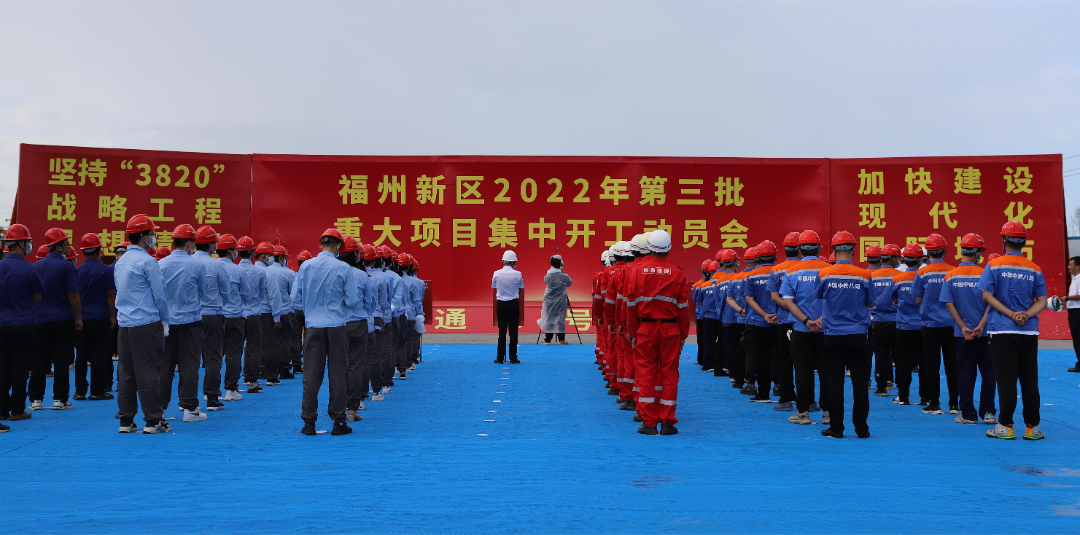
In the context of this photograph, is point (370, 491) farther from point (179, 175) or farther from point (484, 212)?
point (179, 175)

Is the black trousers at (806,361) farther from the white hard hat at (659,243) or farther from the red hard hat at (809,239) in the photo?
the white hard hat at (659,243)

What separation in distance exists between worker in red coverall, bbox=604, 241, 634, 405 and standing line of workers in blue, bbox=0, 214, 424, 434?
278cm

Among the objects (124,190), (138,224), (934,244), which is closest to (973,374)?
(934,244)

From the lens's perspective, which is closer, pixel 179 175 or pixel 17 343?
pixel 17 343

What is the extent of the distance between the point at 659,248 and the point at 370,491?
12.7 feet

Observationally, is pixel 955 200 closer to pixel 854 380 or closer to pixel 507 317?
pixel 507 317

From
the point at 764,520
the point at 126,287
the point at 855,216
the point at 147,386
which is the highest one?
the point at 855,216

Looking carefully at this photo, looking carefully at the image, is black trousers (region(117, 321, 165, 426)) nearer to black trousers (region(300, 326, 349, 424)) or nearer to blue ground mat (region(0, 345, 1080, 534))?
blue ground mat (region(0, 345, 1080, 534))

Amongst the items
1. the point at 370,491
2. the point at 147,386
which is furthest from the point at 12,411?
the point at 370,491

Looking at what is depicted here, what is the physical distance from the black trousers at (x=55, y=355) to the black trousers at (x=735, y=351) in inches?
344

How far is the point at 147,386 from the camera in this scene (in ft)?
27.6

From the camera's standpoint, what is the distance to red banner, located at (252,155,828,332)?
877 inches

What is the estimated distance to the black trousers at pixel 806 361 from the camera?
8766 mm

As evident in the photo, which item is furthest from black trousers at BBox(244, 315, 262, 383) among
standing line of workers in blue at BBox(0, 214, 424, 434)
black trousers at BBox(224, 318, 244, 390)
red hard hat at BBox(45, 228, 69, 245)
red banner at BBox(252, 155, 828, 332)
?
red banner at BBox(252, 155, 828, 332)
